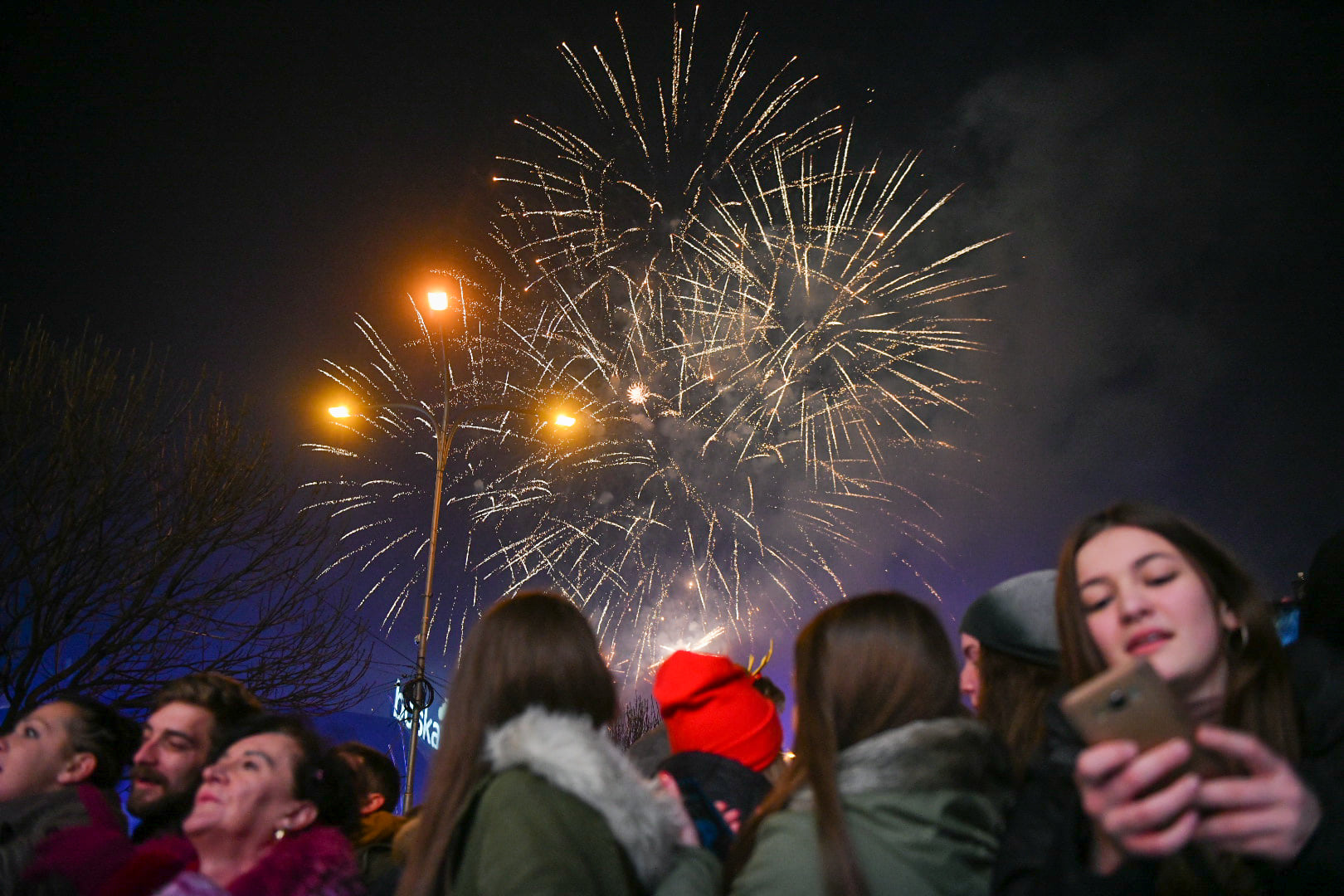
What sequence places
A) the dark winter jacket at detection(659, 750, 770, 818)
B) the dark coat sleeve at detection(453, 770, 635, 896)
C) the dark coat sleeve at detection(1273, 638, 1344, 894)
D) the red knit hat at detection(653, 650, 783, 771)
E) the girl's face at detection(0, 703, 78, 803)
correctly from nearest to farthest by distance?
the dark coat sleeve at detection(1273, 638, 1344, 894)
the dark coat sleeve at detection(453, 770, 635, 896)
the dark winter jacket at detection(659, 750, 770, 818)
the red knit hat at detection(653, 650, 783, 771)
the girl's face at detection(0, 703, 78, 803)

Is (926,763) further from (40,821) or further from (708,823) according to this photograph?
(40,821)

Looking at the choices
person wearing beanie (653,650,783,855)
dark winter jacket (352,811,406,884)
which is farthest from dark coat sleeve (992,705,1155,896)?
dark winter jacket (352,811,406,884)

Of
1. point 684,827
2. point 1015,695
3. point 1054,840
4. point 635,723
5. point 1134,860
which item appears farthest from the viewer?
point 635,723

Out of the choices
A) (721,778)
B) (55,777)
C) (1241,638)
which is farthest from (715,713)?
(55,777)

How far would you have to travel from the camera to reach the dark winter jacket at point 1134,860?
1.54 metres

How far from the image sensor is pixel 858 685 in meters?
2.44

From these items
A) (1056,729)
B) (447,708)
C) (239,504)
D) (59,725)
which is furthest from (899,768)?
(239,504)

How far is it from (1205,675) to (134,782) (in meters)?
4.83

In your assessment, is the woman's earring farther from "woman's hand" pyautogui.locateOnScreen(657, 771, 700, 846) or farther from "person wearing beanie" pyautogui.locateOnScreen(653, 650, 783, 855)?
"person wearing beanie" pyautogui.locateOnScreen(653, 650, 783, 855)

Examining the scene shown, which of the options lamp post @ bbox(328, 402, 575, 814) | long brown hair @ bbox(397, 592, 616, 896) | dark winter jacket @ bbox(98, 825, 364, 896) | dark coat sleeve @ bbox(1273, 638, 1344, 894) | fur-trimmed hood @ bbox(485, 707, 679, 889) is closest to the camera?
dark coat sleeve @ bbox(1273, 638, 1344, 894)

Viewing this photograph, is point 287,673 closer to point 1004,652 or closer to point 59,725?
point 59,725

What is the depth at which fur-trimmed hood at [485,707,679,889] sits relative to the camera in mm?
2434

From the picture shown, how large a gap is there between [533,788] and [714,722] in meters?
1.74

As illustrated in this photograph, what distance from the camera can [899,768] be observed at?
2170 mm
